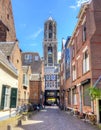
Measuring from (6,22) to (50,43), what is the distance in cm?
6812

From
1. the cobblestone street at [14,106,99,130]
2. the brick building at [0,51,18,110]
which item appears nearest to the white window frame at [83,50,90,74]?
the cobblestone street at [14,106,99,130]

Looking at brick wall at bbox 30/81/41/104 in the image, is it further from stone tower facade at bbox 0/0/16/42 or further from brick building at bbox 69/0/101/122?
brick building at bbox 69/0/101/122

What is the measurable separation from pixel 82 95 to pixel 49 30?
260 ft

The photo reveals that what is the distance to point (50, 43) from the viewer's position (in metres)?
95.1

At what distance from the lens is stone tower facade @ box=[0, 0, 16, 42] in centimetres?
2542

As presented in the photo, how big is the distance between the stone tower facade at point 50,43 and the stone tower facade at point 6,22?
61363mm

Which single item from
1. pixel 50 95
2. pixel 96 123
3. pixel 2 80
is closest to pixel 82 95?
pixel 96 123

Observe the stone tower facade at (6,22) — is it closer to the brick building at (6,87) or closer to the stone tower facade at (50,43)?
the brick building at (6,87)

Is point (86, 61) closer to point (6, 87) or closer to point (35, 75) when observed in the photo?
point (6, 87)

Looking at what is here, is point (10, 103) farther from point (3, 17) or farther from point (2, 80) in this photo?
point (3, 17)

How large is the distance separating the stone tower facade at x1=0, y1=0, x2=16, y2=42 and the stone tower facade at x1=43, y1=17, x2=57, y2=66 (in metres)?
61.4

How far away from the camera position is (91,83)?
56.0 feet

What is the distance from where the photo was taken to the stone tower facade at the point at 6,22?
25.4 m

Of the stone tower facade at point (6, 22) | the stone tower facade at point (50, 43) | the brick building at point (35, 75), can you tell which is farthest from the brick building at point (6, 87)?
the stone tower facade at point (50, 43)
